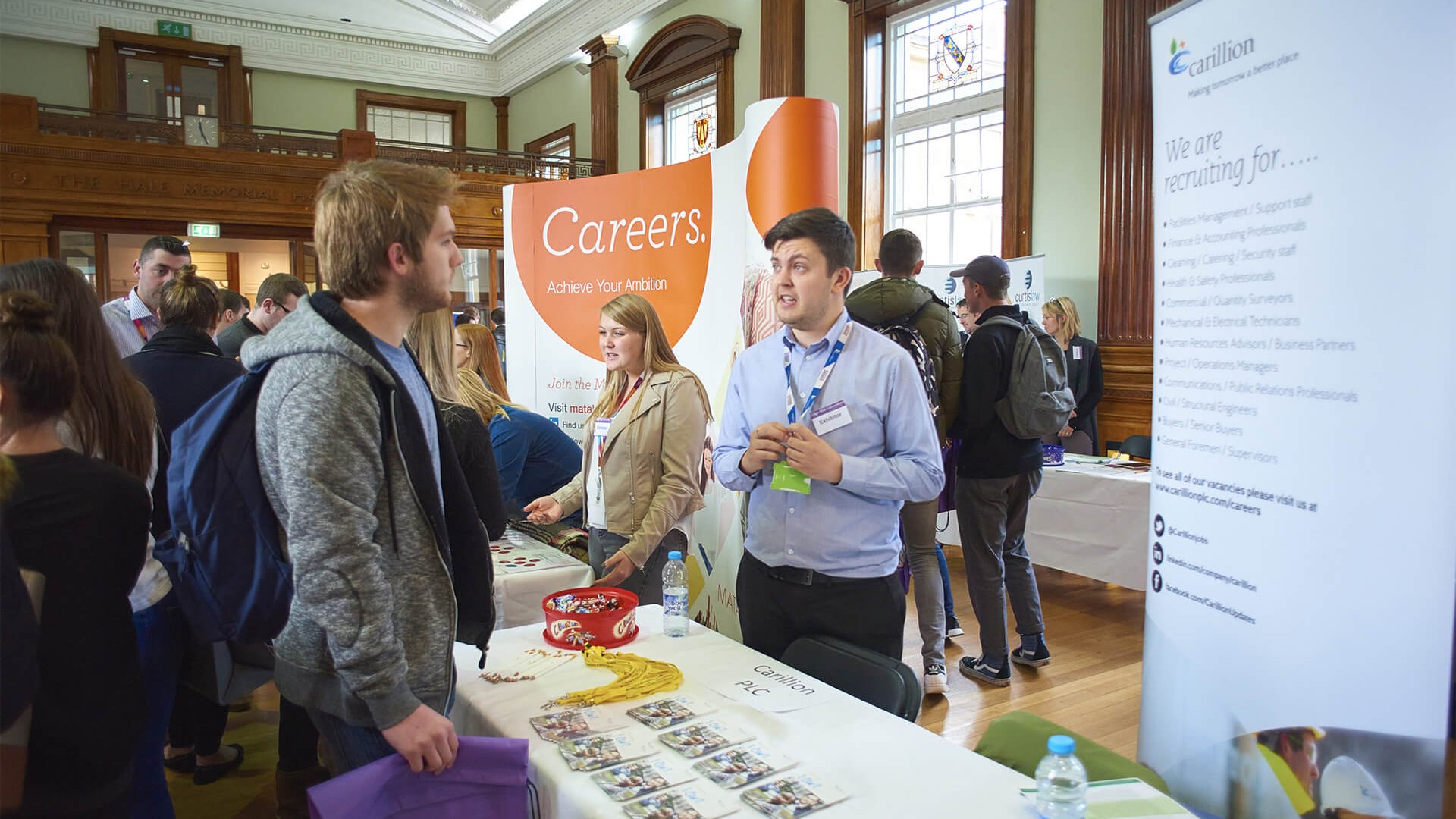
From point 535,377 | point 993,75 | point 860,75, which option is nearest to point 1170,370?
point 535,377

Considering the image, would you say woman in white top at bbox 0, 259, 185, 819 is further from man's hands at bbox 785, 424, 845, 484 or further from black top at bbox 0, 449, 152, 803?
man's hands at bbox 785, 424, 845, 484

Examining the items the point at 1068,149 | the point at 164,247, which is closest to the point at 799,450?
the point at 164,247

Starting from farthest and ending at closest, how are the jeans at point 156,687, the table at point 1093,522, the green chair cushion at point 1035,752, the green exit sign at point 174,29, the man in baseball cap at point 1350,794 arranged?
the green exit sign at point 174,29 < the table at point 1093,522 < the jeans at point 156,687 < the green chair cushion at point 1035,752 < the man in baseball cap at point 1350,794

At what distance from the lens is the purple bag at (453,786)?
1145 mm

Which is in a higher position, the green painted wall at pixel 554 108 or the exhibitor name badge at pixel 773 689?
the green painted wall at pixel 554 108

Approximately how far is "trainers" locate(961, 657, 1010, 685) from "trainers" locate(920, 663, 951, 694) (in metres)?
0.20

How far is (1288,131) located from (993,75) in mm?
5984

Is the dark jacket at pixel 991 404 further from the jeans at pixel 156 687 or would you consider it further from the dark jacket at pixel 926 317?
the jeans at pixel 156 687

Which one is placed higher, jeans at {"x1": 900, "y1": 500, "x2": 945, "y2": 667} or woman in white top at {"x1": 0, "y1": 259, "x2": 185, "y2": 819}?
woman in white top at {"x1": 0, "y1": 259, "x2": 185, "y2": 819}

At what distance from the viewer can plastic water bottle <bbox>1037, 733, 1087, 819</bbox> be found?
42.0 inches

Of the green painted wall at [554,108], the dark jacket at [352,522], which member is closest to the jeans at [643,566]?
the dark jacket at [352,522]

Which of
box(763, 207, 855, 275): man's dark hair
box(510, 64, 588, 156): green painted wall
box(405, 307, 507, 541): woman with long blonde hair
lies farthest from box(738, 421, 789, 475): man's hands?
box(510, 64, 588, 156): green painted wall

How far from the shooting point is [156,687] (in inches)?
68.4

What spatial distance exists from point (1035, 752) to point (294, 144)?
11.3 metres
